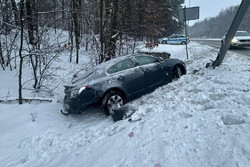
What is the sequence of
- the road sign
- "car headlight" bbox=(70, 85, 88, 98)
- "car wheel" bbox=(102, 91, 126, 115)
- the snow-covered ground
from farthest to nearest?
the road sign, "car wheel" bbox=(102, 91, 126, 115), "car headlight" bbox=(70, 85, 88, 98), the snow-covered ground

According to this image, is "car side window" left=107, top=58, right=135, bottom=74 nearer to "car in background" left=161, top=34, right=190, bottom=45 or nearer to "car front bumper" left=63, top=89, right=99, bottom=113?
"car front bumper" left=63, top=89, right=99, bottom=113

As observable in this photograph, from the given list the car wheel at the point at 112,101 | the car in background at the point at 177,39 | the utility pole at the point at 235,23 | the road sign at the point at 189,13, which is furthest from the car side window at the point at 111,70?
the car in background at the point at 177,39

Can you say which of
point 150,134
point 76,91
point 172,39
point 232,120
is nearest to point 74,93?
point 76,91

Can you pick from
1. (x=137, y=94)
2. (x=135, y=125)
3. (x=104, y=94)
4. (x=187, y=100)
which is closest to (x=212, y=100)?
(x=187, y=100)

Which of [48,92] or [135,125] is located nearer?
[135,125]

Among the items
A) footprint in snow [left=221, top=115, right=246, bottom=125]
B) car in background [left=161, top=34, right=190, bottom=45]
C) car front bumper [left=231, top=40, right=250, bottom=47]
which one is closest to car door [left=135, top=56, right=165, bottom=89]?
footprint in snow [left=221, top=115, right=246, bottom=125]

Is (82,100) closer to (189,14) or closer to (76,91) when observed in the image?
(76,91)

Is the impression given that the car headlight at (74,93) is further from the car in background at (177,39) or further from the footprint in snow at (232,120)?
the car in background at (177,39)

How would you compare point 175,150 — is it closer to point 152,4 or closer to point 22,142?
point 22,142

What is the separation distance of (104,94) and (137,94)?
112 centimetres

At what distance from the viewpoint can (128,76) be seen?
16.1ft

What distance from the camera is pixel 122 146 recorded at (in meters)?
2.69

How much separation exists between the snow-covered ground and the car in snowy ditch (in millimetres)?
592

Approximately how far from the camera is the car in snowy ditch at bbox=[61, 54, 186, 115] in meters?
4.35
